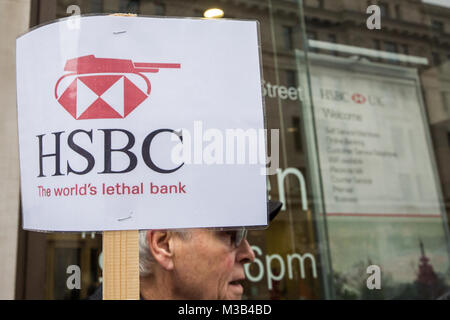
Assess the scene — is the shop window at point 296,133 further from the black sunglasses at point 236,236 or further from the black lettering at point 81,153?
the black lettering at point 81,153

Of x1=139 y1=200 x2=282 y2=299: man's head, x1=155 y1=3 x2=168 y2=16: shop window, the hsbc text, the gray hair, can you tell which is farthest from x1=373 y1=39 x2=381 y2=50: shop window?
the hsbc text

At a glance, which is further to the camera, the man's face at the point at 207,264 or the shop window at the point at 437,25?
the shop window at the point at 437,25

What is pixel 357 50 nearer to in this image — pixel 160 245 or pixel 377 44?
pixel 377 44

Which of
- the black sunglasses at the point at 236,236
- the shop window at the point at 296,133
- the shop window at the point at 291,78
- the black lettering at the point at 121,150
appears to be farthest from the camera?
the shop window at the point at 291,78

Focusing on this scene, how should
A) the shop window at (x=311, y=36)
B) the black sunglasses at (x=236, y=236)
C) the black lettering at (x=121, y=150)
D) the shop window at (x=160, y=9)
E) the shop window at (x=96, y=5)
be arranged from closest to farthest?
the black lettering at (x=121, y=150) < the black sunglasses at (x=236, y=236) < the shop window at (x=96, y=5) < the shop window at (x=160, y=9) < the shop window at (x=311, y=36)

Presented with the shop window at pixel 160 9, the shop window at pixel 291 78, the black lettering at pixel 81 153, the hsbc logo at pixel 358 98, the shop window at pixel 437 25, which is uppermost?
the shop window at pixel 437 25

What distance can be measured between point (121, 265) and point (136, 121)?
52 cm

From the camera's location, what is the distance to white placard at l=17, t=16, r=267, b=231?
171 centimetres

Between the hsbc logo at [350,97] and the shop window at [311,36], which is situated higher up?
the shop window at [311,36]

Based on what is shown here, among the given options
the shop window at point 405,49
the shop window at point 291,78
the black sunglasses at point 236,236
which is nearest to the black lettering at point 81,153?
the black sunglasses at point 236,236

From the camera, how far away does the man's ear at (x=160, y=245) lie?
246 centimetres

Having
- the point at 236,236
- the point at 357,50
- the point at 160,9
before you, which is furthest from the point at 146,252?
the point at 357,50

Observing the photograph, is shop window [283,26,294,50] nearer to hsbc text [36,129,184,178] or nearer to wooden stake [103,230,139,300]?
hsbc text [36,129,184,178]
